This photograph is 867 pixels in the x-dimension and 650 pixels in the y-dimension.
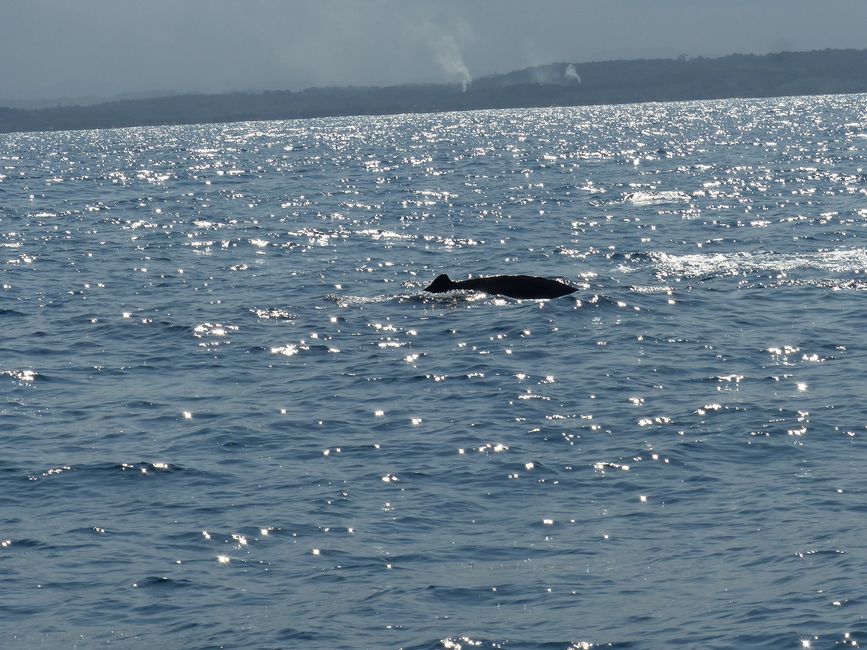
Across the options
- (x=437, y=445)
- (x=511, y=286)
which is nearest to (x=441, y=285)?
(x=511, y=286)

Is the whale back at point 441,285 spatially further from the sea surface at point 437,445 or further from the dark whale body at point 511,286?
the sea surface at point 437,445

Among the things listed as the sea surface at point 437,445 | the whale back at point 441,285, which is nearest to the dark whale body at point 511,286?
the whale back at point 441,285

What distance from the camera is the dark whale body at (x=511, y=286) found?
1363 inches

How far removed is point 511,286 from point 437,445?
14084mm

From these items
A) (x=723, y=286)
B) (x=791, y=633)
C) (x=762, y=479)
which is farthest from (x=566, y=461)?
(x=723, y=286)

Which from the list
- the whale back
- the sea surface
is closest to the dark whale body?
the whale back

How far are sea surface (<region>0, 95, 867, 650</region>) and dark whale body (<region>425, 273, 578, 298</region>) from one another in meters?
0.72

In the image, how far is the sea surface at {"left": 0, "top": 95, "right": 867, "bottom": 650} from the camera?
1495 centimetres

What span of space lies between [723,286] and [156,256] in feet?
68.9

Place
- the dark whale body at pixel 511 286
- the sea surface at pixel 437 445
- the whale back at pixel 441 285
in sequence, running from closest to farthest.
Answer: the sea surface at pixel 437 445
the dark whale body at pixel 511 286
the whale back at pixel 441 285

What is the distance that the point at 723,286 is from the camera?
36406 millimetres

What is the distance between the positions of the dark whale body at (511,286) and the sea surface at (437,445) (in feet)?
2.35

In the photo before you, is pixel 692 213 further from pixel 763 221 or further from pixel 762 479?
pixel 762 479

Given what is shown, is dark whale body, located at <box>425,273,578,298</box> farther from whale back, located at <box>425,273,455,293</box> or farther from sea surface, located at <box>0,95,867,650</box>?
sea surface, located at <box>0,95,867,650</box>
